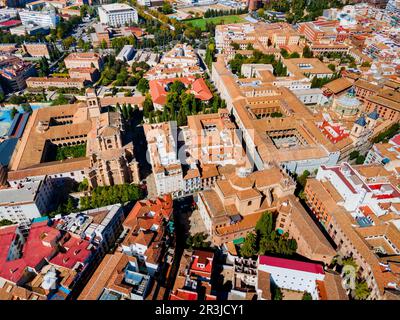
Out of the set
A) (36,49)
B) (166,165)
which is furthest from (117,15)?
(166,165)

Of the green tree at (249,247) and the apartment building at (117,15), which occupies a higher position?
the apartment building at (117,15)

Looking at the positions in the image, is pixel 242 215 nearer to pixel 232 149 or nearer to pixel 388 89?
pixel 232 149

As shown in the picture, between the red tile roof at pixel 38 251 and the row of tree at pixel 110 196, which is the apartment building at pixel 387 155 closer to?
the row of tree at pixel 110 196

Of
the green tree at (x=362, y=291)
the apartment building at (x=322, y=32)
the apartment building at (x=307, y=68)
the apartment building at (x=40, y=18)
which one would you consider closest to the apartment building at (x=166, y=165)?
the green tree at (x=362, y=291)

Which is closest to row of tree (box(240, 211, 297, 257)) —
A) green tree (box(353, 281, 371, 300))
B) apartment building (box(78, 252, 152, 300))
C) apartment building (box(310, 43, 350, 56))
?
green tree (box(353, 281, 371, 300))

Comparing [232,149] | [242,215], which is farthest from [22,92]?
[242,215]
